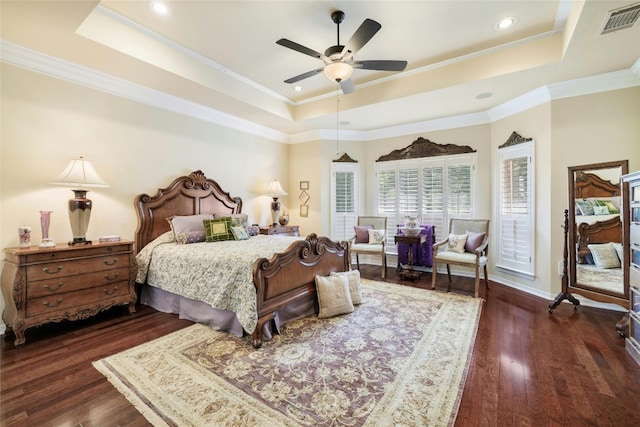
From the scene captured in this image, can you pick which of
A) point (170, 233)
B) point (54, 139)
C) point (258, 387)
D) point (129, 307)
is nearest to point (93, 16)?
point (54, 139)

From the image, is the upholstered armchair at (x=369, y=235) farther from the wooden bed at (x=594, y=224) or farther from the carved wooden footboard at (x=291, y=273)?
the wooden bed at (x=594, y=224)

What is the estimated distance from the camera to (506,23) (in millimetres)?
2902

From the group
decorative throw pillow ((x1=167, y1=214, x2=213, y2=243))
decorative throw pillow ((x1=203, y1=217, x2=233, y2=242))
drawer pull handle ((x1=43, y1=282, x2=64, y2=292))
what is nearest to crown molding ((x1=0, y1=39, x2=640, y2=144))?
A: decorative throw pillow ((x1=167, y1=214, x2=213, y2=243))

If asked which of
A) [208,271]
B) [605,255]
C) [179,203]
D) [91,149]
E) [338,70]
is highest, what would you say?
[338,70]

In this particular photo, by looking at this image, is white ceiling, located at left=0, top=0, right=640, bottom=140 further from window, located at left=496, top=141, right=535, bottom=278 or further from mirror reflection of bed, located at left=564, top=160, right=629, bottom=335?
mirror reflection of bed, located at left=564, top=160, right=629, bottom=335

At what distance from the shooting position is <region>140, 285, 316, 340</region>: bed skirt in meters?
2.77

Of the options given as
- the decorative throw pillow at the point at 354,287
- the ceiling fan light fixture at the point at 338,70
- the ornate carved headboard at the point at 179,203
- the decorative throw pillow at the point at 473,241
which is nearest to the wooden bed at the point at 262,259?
the ornate carved headboard at the point at 179,203

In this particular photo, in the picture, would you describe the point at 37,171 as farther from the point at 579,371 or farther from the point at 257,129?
the point at 579,371

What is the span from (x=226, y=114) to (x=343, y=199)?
2.83m

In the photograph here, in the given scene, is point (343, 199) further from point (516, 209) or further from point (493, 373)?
point (493, 373)

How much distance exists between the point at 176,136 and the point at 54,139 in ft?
4.63

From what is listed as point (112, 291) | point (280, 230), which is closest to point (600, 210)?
point (280, 230)

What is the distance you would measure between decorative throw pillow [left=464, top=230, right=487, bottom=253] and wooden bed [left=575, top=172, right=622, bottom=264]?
3.77 ft

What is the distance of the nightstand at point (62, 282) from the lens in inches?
100
